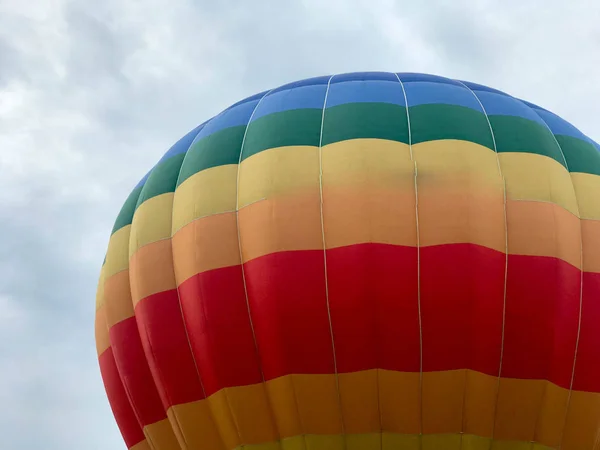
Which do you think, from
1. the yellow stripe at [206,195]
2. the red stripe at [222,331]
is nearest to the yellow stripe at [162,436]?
the red stripe at [222,331]

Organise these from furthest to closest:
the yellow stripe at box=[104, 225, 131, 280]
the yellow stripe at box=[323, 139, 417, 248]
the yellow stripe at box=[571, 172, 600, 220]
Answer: the yellow stripe at box=[104, 225, 131, 280] → the yellow stripe at box=[571, 172, 600, 220] → the yellow stripe at box=[323, 139, 417, 248]

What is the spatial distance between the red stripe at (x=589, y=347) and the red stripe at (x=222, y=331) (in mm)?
2634

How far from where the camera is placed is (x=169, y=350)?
732 centimetres

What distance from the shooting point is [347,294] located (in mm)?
6723

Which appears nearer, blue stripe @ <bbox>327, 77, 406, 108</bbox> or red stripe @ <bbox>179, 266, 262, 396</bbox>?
red stripe @ <bbox>179, 266, 262, 396</bbox>

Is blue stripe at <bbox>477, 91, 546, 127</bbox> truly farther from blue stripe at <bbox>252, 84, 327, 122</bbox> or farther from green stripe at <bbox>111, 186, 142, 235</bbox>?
green stripe at <bbox>111, 186, 142, 235</bbox>

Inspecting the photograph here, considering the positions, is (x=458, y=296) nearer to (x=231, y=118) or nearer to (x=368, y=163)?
(x=368, y=163)

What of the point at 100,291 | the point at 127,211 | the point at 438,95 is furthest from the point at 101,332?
the point at 438,95

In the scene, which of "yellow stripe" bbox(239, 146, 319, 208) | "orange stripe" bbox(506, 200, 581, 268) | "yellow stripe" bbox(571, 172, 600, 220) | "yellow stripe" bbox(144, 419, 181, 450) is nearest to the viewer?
"orange stripe" bbox(506, 200, 581, 268)

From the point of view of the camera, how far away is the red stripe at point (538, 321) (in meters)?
6.80

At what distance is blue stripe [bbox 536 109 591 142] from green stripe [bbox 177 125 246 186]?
296 cm

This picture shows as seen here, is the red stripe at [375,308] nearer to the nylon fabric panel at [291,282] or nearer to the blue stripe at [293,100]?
the nylon fabric panel at [291,282]

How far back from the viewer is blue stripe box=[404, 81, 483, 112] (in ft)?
25.6

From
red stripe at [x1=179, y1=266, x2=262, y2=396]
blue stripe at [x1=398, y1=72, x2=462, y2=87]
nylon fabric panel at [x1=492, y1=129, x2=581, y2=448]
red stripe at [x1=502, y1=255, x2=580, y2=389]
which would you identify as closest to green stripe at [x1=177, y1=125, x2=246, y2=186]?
red stripe at [x1=179, y1=266, x2=262, y2=396]
